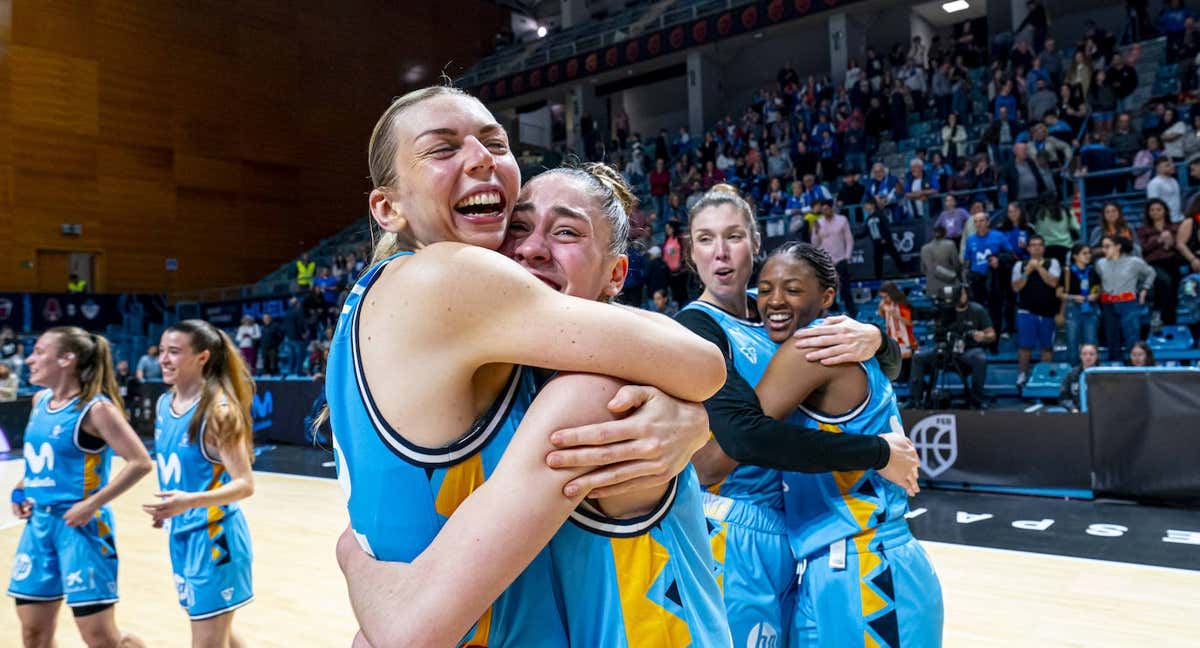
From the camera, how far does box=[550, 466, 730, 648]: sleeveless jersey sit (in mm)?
1235

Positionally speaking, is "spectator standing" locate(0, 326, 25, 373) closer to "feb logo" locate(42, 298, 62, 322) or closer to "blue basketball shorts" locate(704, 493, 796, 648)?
"feb logo" locate(42, 298, 62, 322)

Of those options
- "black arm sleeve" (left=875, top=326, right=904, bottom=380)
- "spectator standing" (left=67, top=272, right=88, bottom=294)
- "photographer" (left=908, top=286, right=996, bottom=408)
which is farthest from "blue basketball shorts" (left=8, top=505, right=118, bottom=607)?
"spectator standing" (left=67, top=272, right=88, bottom=294)

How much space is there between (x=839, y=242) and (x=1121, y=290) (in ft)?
10.4

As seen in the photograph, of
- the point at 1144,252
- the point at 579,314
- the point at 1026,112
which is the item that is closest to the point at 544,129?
the point at 1026,112

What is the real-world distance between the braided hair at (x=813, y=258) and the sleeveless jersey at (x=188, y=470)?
9.08 feet

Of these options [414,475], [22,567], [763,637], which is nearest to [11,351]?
[22,567]

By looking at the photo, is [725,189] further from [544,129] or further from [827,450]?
[544,129]

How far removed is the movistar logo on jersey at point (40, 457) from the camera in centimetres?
396

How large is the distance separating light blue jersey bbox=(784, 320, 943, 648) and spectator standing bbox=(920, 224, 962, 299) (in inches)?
294

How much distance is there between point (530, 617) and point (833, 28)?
19704 mm

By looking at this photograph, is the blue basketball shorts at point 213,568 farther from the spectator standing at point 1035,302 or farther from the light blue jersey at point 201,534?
the spectator standing at point 1035,302

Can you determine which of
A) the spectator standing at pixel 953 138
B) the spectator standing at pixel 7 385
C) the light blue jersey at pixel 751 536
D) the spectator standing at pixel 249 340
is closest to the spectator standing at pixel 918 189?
the spectator standing at pixel 953 138

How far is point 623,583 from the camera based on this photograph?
124cm

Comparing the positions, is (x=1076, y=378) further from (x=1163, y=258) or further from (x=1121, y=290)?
(x=1163, y=258)
